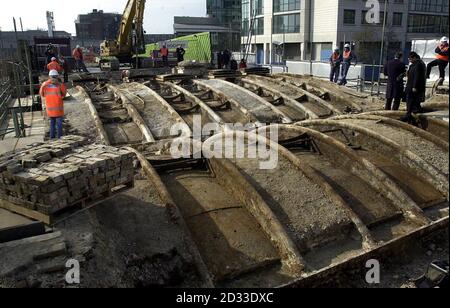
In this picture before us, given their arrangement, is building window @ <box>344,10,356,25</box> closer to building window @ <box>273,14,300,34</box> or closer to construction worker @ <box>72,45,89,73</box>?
building window @ <box>273,14,300,34</box>

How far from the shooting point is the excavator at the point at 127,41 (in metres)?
29.2

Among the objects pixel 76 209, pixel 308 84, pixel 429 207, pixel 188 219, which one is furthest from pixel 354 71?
pixel 76 209

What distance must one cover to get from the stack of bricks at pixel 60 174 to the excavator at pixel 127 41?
80.6 feet

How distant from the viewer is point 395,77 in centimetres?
1104

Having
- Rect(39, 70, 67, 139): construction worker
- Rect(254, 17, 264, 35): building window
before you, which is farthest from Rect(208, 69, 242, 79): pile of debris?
Rect(254, 17, 264, 35): building window

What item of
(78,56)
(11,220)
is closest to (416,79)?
(11,220)

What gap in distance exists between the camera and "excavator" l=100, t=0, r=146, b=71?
2925 centimetres

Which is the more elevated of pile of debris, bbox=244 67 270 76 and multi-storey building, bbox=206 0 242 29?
multi-storey building, bbox=206 0 242 29

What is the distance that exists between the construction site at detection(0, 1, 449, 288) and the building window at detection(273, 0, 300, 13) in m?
42.2

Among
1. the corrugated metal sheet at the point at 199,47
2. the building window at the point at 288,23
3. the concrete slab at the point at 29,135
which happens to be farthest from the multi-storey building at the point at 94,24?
the concrete slab at the point at 29,135

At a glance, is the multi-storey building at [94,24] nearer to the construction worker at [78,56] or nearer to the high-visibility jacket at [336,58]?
the construction worker at [78,56]

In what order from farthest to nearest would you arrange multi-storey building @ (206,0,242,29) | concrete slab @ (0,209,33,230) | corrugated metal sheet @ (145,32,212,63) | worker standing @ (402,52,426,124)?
multi-storey building @ (206,0,242,29) < corrugated metal sheet @ (145,32,212,63) < worker standing @ (402,52,426,124) < concrete slab @ (0,209,33,230)

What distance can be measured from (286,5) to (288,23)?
2.36 metres

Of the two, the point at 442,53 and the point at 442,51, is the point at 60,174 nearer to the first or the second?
the point at 442,53
